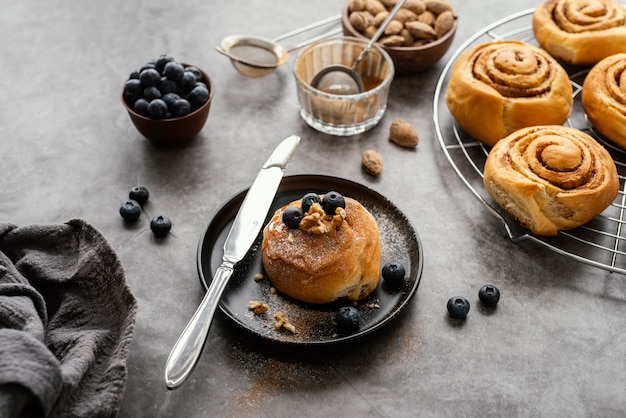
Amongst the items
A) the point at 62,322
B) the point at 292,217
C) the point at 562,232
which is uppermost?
the point at 292,217

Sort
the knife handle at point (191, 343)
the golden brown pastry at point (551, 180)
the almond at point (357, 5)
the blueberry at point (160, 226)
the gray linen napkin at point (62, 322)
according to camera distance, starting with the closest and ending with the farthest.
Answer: the gray linen napkin at point (62, 322) → the knife handle at point (191, 343) → the golden brown pastry at point (551, 180) → the blueberry at point (160, 226) → the almond at point (357, 5)

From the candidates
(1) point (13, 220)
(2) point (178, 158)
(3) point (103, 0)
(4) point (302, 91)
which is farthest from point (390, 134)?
(3) point (103, 0)

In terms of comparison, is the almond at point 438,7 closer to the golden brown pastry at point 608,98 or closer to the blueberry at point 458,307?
the golden brown pastry at point 608,98

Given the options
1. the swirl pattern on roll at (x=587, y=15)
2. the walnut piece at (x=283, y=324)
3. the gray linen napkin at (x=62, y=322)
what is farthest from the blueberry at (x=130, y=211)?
the swirl pattern on roll at (x=587, y=15)

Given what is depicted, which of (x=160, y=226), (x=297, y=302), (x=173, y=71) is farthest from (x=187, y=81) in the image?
(x=297, y=302)

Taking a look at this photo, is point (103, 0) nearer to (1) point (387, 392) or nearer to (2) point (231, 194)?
(2) point (231, 194)

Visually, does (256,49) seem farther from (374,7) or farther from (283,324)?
(283,324)

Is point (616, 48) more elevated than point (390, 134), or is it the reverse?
point (616, 48)
